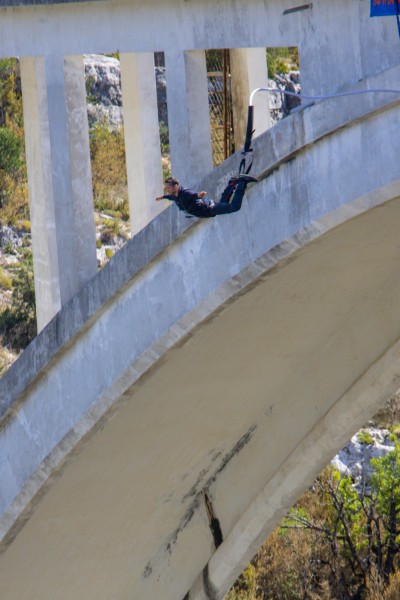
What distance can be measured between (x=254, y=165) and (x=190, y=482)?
594cm

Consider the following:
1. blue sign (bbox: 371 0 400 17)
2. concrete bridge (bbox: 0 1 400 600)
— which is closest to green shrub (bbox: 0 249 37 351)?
concrete bridge (bbox: 0 1 400 600)

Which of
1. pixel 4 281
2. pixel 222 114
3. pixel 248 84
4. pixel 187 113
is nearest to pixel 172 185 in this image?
pixel 187 113

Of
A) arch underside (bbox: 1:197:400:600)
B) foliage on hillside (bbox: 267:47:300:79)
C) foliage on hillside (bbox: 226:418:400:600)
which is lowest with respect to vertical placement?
foliage on hillside (bbox: 226:418:400:600)

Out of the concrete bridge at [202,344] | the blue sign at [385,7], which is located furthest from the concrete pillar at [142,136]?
the blue sign at [385,7]

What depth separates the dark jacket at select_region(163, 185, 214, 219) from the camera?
10656mm

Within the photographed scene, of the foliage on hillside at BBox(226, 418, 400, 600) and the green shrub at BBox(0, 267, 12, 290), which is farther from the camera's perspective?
the green shrub at BBox(0, 267, 12, 290)

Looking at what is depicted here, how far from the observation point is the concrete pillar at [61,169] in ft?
39.6

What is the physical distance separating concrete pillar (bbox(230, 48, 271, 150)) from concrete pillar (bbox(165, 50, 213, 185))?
0.49m

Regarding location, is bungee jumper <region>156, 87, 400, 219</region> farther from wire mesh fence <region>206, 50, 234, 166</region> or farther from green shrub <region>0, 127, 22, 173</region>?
green shrub <region>0, 127, 22, 173</region>

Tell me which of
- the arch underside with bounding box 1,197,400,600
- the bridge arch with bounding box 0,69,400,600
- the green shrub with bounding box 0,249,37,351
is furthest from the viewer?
the green shrub with bounding box 0,249,37,351

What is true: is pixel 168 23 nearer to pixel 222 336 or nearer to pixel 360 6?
pixel 360 6

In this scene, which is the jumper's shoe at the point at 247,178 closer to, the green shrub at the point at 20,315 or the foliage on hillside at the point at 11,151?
the green shrub at the point at 20,315

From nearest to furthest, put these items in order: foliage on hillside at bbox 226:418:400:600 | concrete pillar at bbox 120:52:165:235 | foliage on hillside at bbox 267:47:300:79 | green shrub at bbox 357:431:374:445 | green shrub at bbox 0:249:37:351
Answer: concrete pillar at bbox 120:52:165:235 < foliage on hillside at bbox 226:418:400:600 < green shrub at bbox 0:249:37:351 < foliage on hillside at bbox 267:47:300:79 < green shrub at bbox 357:431:374:445

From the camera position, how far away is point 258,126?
12.5 meters
